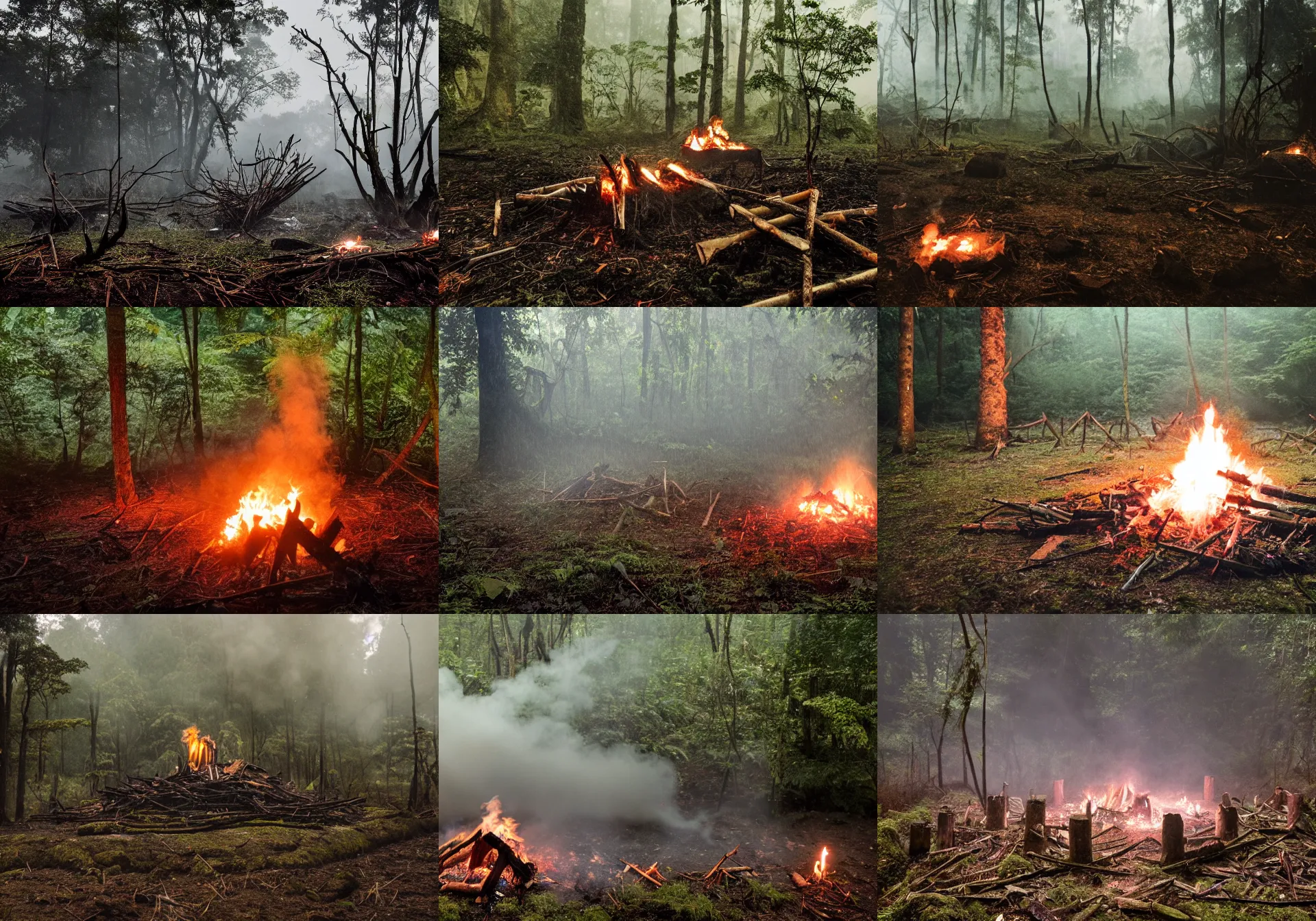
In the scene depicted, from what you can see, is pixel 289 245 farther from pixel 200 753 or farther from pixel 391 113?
pixel 200 753

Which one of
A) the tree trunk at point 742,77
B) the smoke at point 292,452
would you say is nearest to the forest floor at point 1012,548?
the tree trunk at point 742,77

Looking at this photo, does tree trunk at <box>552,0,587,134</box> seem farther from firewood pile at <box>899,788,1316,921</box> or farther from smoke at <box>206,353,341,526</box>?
firewood pile at <box>899,788,1316,921</box>

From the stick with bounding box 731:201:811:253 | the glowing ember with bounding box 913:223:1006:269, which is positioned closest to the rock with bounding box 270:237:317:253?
the stick with bounding box 731:201:811:253

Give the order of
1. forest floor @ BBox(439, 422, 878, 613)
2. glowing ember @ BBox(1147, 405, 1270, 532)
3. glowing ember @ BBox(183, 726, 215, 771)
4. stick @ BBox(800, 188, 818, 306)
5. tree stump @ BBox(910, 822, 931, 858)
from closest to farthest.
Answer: stick @ BBox(800, 188, 818, 306) → forest floor @ BBox(439, 422, 878, 613) → glowing ember @ BBox(1147, 405, 1270, 532) → tree stump @ BBox(910, 822, 931, 858) → glowing ember @ BBox(183, 726, 215, 771)

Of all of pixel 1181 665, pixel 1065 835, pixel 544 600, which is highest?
pixel 544 600

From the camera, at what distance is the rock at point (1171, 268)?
4719 millimetres

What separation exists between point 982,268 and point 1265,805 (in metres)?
3.69

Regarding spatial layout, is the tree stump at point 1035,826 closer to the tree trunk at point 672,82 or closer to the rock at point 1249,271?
the rock at point 1249,271

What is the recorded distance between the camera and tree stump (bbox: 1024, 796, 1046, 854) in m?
4.66

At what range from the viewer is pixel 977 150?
15.7ft

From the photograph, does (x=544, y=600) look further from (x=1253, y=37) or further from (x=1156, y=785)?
(x=1253, y=37)

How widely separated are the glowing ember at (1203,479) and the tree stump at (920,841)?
232 cm

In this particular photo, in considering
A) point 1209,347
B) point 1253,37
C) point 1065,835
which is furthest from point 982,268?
point 1065,835

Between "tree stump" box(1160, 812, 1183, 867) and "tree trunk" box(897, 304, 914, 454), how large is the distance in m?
2.59
